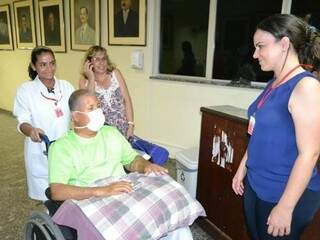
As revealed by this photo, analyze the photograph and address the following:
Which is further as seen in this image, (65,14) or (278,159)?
(65,14)

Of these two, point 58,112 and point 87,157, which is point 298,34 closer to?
point 87,157

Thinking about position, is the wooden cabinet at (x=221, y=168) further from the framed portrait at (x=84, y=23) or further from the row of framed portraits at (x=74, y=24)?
the framed portrait at (x=84, y=23)

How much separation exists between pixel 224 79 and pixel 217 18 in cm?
62

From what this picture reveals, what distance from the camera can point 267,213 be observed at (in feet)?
3.75

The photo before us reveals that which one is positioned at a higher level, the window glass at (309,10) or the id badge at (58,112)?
the window glass at (309,10)

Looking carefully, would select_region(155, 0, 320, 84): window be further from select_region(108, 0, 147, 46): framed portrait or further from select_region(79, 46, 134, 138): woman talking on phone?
select_region(79, 46, 134, 138): woman talking on phone

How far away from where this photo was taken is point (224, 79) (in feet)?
10.5

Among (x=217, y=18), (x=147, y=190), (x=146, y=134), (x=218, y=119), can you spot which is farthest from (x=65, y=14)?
(x=147, y=190)

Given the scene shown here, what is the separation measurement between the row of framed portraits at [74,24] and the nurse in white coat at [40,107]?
5.92 feet

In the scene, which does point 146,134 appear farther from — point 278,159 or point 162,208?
point 278,159

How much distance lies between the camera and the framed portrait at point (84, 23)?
13.4ft

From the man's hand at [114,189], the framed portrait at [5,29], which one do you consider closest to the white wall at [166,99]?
the man's hand at [114,189]

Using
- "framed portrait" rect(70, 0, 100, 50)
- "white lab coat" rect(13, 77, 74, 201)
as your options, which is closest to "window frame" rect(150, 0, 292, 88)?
"framed portrait" rect(70, 0, 100, 50)

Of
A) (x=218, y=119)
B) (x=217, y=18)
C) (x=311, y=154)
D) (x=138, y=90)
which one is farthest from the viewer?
(x=138, y=90)
